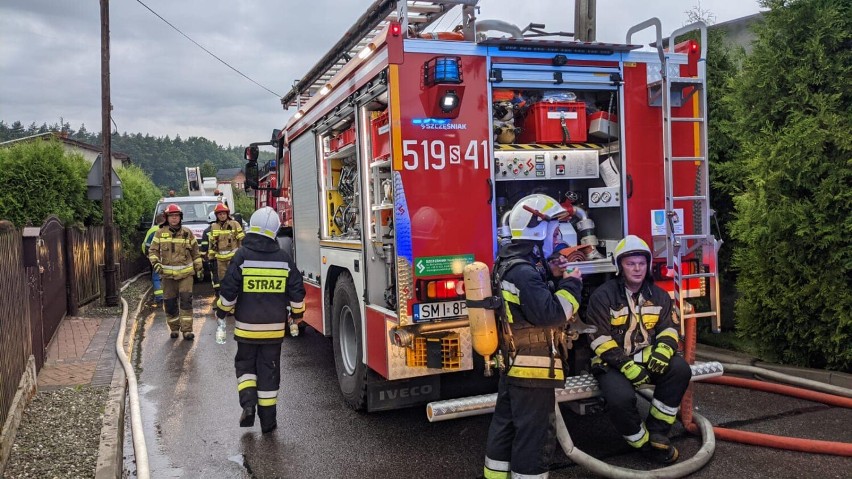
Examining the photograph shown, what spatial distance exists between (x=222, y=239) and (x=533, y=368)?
283 inches

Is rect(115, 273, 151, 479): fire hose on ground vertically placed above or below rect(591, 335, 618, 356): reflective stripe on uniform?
below

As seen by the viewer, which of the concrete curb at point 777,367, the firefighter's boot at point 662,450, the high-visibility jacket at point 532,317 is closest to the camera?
the high-visibility jacket at point 532,317

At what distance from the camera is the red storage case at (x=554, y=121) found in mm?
4910

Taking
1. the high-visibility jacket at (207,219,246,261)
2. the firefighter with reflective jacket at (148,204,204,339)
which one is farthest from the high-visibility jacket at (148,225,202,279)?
the high-visibility jacket at (207,219,246,261)

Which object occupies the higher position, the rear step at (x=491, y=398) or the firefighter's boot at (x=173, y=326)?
the rear step at (x=491, y=398)

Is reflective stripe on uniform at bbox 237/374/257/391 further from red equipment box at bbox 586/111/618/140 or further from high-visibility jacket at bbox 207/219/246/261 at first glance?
high-visibility jacket at bbox 207/219/246/261

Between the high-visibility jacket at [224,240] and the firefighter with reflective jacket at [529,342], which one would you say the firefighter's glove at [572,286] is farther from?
the high-visibility jacket at [224,240]

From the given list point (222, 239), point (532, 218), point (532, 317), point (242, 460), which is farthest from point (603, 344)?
point (222, 239)

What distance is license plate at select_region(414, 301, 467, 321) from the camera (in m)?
4.32

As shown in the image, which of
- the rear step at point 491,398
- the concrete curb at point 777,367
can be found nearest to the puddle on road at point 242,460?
the rear step at point 491,398

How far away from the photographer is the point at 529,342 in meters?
3.43

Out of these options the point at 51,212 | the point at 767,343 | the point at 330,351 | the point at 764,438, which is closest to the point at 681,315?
the point at 764,438

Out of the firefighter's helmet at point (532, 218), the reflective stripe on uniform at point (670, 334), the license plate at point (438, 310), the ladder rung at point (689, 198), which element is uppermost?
the ladder rung at point (689, 198)

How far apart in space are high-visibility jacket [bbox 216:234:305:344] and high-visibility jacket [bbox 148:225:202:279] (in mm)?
4054
